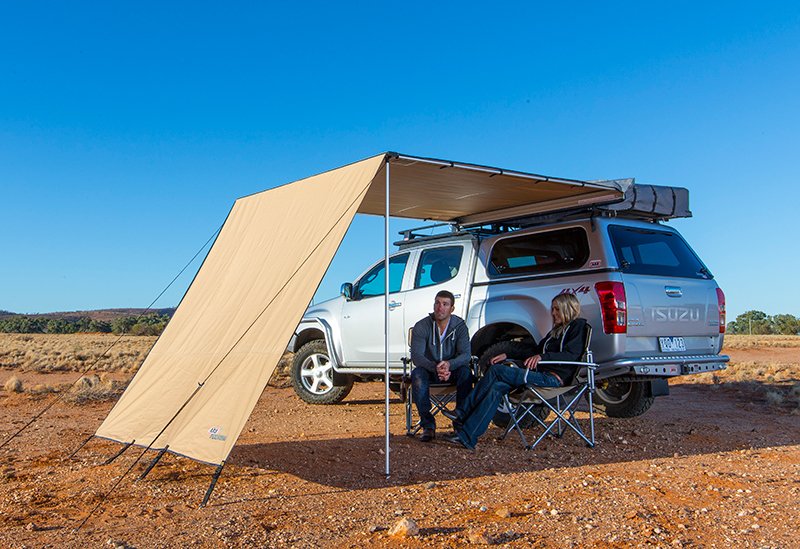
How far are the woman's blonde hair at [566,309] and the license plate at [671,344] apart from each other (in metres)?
0.91

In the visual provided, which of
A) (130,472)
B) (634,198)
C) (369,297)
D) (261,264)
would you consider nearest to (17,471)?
(130,472)

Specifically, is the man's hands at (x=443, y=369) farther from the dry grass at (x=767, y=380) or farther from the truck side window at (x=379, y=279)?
the dry grass at (x=767, y=380)

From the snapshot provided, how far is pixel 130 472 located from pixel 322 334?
4319mm

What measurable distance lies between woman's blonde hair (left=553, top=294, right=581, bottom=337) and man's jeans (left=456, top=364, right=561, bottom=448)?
440 mm

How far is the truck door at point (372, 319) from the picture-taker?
27.5ft

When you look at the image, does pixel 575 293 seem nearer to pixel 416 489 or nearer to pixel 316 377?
pixel 416 489

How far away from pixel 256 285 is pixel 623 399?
14.5 feet

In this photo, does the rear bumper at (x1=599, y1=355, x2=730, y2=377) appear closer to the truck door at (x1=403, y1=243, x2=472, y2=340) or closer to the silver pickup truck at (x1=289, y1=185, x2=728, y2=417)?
the silver pickup truck at (x1=289, y1=185, x2=728, y2=417)

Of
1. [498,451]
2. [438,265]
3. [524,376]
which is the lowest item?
[498,451]

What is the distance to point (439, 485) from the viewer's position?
4.95 meters

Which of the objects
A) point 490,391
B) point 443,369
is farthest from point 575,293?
point 443,369

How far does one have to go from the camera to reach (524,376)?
6.24 metres

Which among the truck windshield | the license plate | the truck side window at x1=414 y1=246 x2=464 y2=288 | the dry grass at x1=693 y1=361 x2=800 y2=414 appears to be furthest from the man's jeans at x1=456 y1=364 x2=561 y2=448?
the dry grass at x1=693 y1=361 x2=800 y2=414

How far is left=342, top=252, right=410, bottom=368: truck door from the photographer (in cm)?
838
